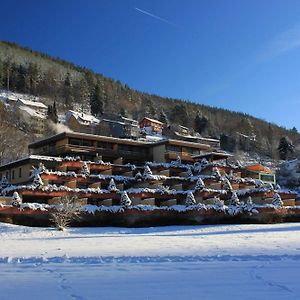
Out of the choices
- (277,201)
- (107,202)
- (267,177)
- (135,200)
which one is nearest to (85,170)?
(107,202)

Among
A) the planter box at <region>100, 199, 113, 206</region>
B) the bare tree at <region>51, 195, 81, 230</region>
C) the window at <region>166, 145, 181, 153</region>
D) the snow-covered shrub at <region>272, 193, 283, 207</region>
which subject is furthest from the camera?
the window at <region>166, 145, 181, 153</region>

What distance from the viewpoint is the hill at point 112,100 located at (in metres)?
135

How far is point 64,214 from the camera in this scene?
35.4 metres

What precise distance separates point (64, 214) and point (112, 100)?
117704mm

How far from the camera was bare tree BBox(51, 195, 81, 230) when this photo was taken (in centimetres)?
3504

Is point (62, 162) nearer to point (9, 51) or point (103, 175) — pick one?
point (103, 175)

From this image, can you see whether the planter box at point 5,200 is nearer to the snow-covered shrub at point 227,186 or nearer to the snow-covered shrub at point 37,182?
the snow-covered shrub at point 37,182

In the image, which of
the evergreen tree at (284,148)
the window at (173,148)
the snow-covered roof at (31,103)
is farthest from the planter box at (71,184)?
the evergreen tree at (284,148)

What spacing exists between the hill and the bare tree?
9106cm

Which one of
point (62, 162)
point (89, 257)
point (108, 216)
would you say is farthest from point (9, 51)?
point (89, 257)

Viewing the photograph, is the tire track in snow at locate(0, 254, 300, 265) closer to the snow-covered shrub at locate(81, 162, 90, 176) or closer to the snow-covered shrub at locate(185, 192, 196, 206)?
the snow-covered shrub at locate(185, 192, 196, 206)

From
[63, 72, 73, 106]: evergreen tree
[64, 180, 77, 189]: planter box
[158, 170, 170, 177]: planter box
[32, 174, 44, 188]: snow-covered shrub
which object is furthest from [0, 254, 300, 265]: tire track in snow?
[63, 72, 73, 106]: evergreen tree

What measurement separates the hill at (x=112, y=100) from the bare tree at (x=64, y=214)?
91.1m

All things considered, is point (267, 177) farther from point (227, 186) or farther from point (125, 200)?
point (125, 200)
